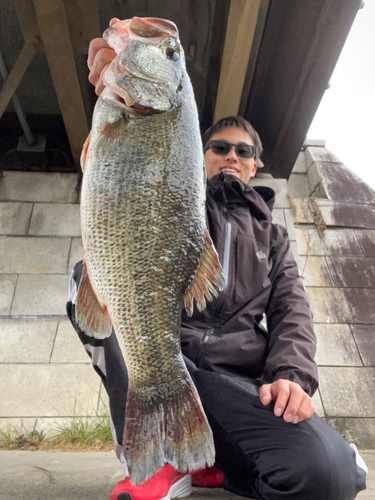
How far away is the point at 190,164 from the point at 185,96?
40cm

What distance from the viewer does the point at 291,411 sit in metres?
1.28

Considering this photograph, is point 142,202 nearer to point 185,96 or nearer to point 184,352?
point 185,96

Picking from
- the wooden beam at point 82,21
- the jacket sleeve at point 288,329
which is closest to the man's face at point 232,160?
the jacket sleeve at point 288,329

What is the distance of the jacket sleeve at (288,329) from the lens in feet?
4.74

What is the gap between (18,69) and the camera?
3363mm

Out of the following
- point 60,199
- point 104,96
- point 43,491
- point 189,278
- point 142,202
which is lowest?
point 60,199

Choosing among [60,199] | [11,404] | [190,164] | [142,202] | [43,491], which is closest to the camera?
[142,202]

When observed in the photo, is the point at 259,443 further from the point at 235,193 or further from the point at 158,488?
the point at 235,193

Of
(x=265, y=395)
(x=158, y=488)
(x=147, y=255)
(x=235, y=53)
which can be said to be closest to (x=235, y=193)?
(x=147, y=255)

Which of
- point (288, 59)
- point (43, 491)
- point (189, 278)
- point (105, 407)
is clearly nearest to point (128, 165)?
point (189, 278)

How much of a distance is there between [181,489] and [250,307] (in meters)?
0.88

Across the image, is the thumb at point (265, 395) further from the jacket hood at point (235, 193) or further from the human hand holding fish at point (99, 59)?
the human hand holding fish at point (99, 59)

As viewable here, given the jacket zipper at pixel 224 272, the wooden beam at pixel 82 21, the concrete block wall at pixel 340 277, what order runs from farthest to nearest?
the concrete block wall at pixel 340 277 < the wooden beam at pixel 82 21 < the jacket zipper at pixel 224 272

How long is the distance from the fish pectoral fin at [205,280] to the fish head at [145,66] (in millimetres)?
666
